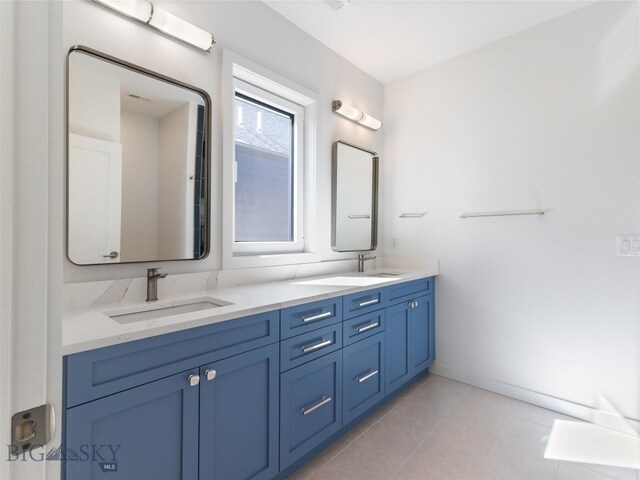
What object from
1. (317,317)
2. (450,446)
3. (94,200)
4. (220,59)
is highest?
(220,59)

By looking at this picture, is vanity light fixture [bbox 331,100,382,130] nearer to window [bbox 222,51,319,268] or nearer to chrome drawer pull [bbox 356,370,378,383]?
window [bbox 222,51,319,268]

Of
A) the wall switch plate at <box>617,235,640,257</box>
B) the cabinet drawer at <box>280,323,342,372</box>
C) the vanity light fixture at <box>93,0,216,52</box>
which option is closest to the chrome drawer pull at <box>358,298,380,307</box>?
the cabinet drawer at <box>280,323,342,372</box>

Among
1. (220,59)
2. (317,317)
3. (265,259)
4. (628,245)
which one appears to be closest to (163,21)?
(220,59)

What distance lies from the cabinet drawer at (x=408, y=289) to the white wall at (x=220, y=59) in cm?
58

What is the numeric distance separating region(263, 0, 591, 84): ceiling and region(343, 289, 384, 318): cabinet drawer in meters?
1.78

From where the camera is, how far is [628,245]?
6.23ft

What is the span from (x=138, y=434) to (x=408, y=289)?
72.5 inches

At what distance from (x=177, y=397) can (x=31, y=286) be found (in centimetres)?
88

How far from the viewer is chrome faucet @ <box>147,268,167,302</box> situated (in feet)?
4.74

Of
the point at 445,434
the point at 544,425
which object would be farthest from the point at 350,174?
the point at 544,425

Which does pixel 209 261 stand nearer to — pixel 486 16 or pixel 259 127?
pixel 259 127

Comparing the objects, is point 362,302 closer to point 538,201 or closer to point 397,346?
point 397,346

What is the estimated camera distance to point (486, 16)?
215 cm

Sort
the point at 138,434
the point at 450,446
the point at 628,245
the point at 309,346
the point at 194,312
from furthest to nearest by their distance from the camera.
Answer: the point at 628,245
the point at 450,446
the point at 309,346
the point at 194,312
the point at 138,434
